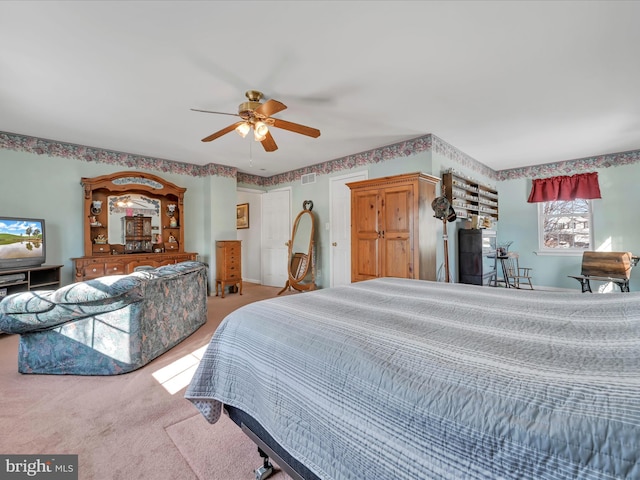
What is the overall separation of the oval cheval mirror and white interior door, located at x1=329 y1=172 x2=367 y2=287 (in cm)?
38

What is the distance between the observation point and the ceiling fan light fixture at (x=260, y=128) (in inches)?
102

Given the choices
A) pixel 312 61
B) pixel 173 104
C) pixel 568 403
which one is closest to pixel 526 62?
pixel 312 61

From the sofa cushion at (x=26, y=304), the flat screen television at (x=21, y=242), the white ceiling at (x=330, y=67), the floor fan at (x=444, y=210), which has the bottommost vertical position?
the sofa cushion at (x=26, y=304)

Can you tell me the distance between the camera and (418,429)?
0.68 m

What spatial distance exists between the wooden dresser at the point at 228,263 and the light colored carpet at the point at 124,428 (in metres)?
2.74

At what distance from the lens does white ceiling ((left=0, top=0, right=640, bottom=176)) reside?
5.87 ft

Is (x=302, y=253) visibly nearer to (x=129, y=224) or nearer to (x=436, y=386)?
(x=129, y=224)

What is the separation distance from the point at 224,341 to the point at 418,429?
93 cm

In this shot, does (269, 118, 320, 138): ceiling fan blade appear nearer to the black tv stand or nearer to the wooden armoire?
the wooden armoire

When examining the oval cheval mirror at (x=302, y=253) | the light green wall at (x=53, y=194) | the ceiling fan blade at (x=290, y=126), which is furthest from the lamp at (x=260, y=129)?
the light green wall at (x=53, y=194)

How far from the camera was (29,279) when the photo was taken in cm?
335

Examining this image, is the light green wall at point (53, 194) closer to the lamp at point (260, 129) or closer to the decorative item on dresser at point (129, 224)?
the decorative item on dresser at point (129, 224)

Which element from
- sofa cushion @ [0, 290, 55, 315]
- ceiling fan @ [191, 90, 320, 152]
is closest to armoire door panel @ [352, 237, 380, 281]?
ceiling fan @ [191, 90, 320, 152]

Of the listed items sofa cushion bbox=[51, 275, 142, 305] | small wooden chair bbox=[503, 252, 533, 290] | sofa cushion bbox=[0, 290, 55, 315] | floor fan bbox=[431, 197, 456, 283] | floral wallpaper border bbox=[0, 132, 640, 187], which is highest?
floral wallpaper border bbox=[0, 132, 640, 187]
